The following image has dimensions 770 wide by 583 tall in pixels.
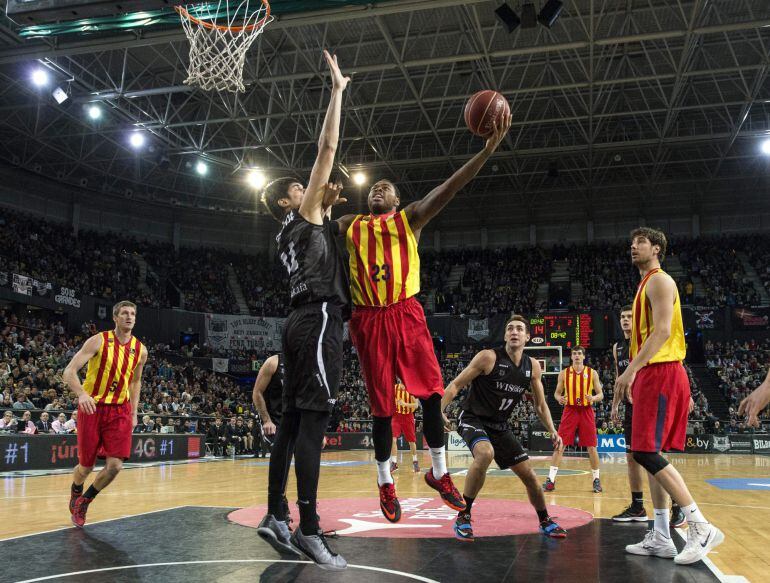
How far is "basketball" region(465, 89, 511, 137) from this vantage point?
459cm

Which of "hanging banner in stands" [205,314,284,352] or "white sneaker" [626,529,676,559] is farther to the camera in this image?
"hanging banner in stands" [205,314,284,352]

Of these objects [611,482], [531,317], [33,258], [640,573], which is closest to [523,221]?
[531,317]

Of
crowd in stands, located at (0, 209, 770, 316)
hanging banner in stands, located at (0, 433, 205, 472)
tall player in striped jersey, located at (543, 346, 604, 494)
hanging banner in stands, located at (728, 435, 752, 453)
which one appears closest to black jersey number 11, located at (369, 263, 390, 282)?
tall player in striped jersey, located at (543, 346, 604, 494)

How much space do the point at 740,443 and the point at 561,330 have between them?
6964mm

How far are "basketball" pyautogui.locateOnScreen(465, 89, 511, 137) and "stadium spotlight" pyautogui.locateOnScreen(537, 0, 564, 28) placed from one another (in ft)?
37.5

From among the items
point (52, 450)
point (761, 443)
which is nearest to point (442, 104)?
point (761, 443)

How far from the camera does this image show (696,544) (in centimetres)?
464

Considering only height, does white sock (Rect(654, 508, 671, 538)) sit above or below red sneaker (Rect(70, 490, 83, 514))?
above

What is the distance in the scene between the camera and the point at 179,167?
31.3 m

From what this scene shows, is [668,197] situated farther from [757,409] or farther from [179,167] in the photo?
[757,409]

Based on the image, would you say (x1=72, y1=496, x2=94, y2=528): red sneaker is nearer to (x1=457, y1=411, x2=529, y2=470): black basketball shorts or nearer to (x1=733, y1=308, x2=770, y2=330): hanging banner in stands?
(x1=457, y1=411, x2=529, y2=470): black basketball shorts

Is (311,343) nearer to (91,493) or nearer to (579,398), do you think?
(91,493)

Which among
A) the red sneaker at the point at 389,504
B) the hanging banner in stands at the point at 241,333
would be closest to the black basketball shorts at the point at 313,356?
the red sneaker at the point at 389,504

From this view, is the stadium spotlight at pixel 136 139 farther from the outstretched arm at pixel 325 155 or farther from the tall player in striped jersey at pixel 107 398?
the outstretched arm at pixel 325 155
